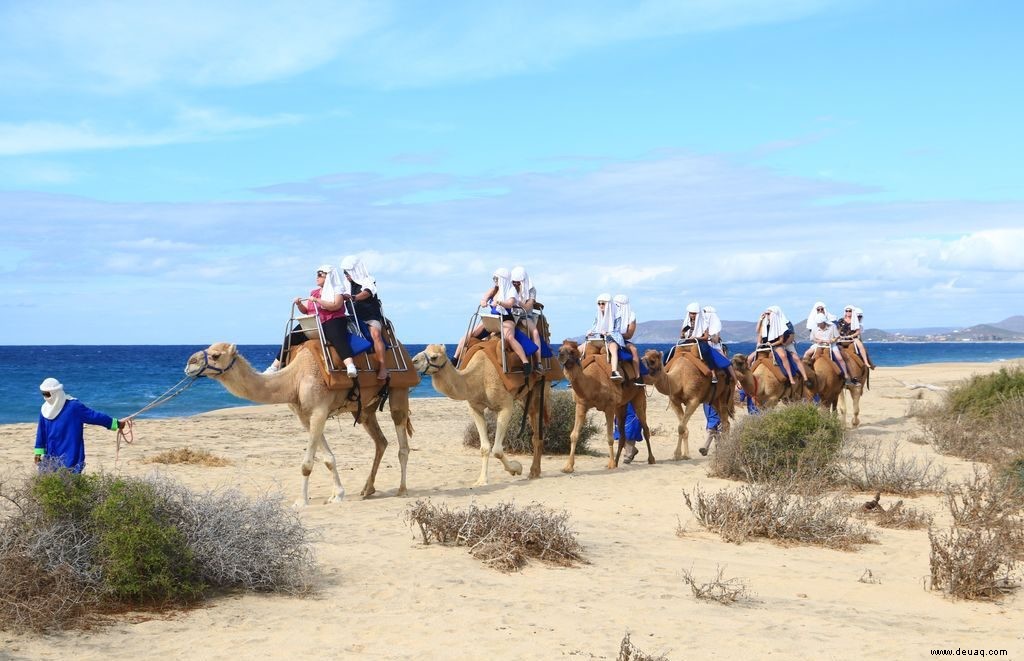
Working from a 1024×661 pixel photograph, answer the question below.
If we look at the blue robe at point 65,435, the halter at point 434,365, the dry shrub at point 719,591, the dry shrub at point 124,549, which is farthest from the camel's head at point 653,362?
the dry shrub at point 124,549

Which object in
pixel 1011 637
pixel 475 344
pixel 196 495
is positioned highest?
pixel 475 344

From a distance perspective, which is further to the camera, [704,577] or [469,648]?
[704,577]

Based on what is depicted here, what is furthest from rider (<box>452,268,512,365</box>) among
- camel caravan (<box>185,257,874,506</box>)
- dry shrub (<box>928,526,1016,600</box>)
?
dry shrub (<box>928,526,1016,600</box>)

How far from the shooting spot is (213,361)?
1203cm

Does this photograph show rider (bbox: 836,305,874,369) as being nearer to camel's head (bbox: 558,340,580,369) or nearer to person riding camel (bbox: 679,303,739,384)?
person riding camel (bbox: 679,303,739,384)

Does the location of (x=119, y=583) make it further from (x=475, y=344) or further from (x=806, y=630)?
(x=475, y=344)

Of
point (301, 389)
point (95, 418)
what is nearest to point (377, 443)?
point (301, 389)

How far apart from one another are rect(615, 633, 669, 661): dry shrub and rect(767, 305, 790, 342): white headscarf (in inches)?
584

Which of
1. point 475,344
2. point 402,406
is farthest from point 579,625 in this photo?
point 475,344

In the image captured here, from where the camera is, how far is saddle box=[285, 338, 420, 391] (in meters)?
12.9

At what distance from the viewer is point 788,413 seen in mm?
15336

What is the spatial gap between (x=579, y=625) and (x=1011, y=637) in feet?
10.1

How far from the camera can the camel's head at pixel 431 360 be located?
14023 mm

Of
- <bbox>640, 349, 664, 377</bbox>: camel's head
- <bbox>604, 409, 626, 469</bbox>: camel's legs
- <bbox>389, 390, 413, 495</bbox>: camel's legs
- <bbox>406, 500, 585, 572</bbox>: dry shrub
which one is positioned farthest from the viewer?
<bbox>640, 349, 664, 377</bbox>: camel's head
